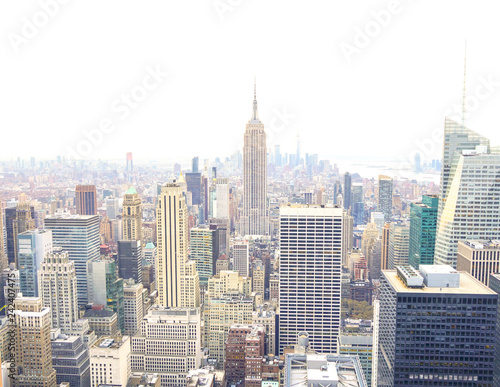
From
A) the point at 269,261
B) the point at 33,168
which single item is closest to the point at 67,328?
the point at 33,168

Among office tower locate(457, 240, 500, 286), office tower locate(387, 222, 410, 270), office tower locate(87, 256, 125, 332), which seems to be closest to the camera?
office tower locate(457, 240, 500, 286)

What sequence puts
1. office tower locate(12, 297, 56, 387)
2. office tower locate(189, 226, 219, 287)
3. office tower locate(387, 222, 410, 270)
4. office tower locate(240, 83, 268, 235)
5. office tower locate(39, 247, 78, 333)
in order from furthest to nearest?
1. office tower locate(240, 83, 268, 235)
2. office tower locate(189, 226, 219, 287)
3. office tower locate(387, 222, 410, 270)
4. office tower locate(39, 247, 78, 333)
5. office tower locate(12, 297, 56, 387)

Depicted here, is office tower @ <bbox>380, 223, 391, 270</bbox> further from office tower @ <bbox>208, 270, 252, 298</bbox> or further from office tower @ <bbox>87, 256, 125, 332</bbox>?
office tower @ <bbox>87, 256, 125, 332</bbox>

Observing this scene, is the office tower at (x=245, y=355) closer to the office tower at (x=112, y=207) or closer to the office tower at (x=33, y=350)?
the office tower at (x=33, y=350)

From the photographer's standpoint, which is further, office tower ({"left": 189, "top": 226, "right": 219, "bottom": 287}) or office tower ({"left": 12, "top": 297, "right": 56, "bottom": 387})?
office tower ({"left": 189, "top": 226, "right": 219, "bottom": 287})

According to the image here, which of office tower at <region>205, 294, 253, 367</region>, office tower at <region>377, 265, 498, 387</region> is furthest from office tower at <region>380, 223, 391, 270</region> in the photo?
office tower at <region>377, 265, 498, 387</region>

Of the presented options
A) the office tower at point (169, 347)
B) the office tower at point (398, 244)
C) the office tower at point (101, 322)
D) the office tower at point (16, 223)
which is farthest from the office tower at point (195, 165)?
the office tower at point (398, 244)

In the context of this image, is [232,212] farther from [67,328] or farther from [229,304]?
[67,328]
